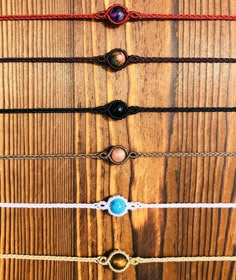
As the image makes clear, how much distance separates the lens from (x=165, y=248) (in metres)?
0.67

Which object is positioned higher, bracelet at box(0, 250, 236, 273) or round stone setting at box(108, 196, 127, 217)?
round stone setting at box(108, 196, 127, 217)

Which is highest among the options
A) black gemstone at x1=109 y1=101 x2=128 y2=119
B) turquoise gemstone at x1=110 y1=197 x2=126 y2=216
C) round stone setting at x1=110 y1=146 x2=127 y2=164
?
black gemstone at x1=109 y1=101 x2=128 y2=119

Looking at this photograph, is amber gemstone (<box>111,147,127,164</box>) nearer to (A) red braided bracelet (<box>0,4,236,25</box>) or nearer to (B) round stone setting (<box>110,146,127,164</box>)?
(B) round stone setting (<box>110,146,127,164</box>)

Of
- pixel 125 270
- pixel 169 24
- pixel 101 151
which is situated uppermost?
pixel 169 24

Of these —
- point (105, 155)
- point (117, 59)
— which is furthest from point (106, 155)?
point (117, 59)

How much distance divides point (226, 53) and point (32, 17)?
27 centimetres

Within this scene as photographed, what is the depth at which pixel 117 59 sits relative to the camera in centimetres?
63

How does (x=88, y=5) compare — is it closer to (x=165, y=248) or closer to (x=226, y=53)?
(x=226, y=53)

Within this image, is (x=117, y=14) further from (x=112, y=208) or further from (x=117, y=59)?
(x=112, y=208)

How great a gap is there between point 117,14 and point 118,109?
0.13m

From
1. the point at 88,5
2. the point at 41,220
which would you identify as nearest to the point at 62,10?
the point at 88,5

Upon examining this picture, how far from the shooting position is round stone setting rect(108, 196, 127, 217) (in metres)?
0.64

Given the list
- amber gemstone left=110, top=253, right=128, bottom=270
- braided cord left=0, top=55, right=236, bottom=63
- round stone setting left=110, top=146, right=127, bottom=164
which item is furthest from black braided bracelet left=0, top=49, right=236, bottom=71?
amber gemstone left=110, top=253, right=128, bottom=270

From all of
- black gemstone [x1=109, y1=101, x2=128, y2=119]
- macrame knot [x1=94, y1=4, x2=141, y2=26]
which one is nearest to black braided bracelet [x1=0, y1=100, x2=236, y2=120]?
black gemstone [x1=109, y1=101, x2=128, y2=119]
